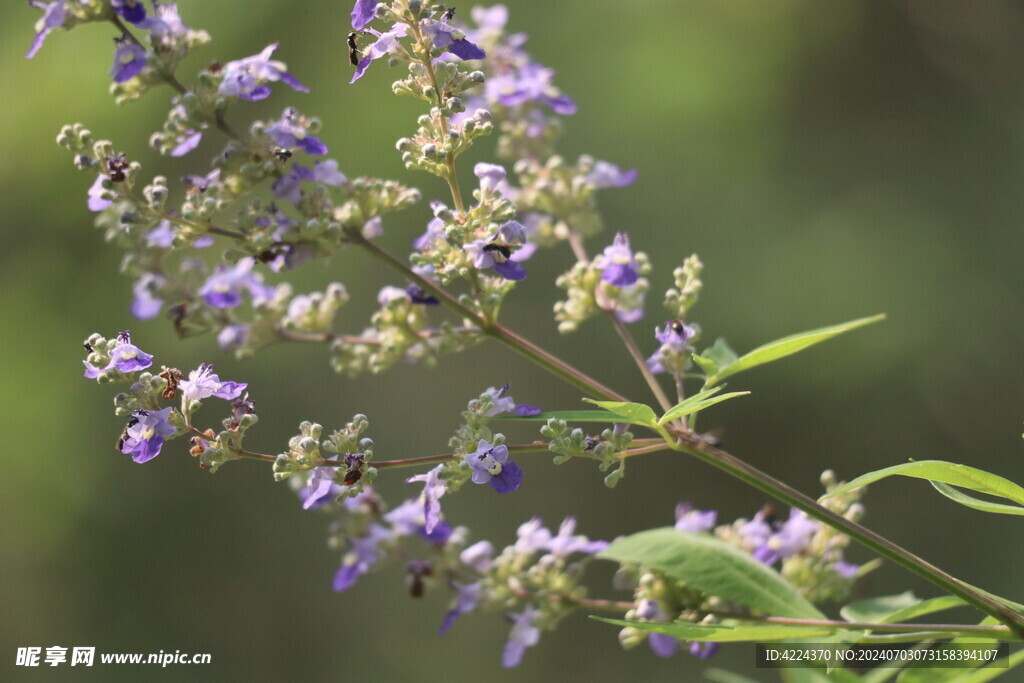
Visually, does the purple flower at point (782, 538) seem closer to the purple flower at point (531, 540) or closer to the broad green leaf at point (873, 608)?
the broad green leaf at point (873, 608)

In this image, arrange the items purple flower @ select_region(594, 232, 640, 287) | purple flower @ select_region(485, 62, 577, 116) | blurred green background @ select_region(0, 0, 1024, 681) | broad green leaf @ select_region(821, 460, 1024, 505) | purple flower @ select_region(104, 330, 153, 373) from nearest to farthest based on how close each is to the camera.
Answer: broad green leaf @ select_region(821, 460, 1024, 505) → purple flower @ select_region(104, 330, 153, 373) → purple flower @ select_region(594, 232, 640, 287) → purple flower @ select_region(485, 62, 577, 116) → blurred green background @ select_region(0, 0, 1024, 681)

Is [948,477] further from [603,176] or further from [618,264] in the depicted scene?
[603,176]

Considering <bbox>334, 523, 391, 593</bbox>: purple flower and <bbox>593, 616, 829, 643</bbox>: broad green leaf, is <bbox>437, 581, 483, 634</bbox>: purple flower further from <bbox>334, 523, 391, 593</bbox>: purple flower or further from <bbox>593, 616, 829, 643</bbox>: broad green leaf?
<bbox>593, 616, 829, 643</bbox>: broad green leaf

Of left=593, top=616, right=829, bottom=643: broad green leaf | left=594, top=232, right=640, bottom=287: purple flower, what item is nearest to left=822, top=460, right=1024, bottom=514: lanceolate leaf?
left=593, top=616, right=829, bottom=643: broad green leaf

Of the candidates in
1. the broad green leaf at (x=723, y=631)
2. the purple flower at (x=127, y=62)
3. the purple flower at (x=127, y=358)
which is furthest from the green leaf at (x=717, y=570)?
the purple flower at (x=127, y=62)

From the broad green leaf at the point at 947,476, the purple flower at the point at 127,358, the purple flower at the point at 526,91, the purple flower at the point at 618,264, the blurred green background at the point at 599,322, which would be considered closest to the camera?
the broad green leaf at the point at 947,476

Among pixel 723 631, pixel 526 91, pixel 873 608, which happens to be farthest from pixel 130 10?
pixel 873 608
